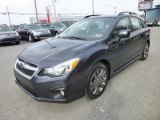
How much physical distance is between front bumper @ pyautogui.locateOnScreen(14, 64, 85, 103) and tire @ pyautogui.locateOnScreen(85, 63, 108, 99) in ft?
0.89

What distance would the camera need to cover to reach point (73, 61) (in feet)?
8.75

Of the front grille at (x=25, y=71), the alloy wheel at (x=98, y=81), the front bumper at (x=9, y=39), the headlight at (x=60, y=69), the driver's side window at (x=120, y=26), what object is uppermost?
the driver's side window at (x=120, y=26)

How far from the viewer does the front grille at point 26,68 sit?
274 cm

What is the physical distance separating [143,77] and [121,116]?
1907mm

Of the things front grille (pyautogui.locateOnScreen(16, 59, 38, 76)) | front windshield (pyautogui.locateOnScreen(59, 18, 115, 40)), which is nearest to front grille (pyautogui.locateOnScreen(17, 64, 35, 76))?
front grille (pyautogui.locateOnScreen(16, 59, 38, 76))

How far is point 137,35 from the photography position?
4.71 m

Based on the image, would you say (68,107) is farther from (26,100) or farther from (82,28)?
(82,28)

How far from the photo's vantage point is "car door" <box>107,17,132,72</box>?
351 centimetres

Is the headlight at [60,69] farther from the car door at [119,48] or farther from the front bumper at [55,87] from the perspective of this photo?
the car door at [119,48]

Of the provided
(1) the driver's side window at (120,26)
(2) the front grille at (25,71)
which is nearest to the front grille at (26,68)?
(2) the front grille at (25,71)

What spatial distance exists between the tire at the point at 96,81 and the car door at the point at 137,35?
1.64 metres

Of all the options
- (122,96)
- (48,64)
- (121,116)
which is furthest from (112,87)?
(48,64)

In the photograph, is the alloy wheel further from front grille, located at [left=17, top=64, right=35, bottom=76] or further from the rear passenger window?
the rear passenger window

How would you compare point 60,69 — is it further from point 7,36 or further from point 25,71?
point 7,36
